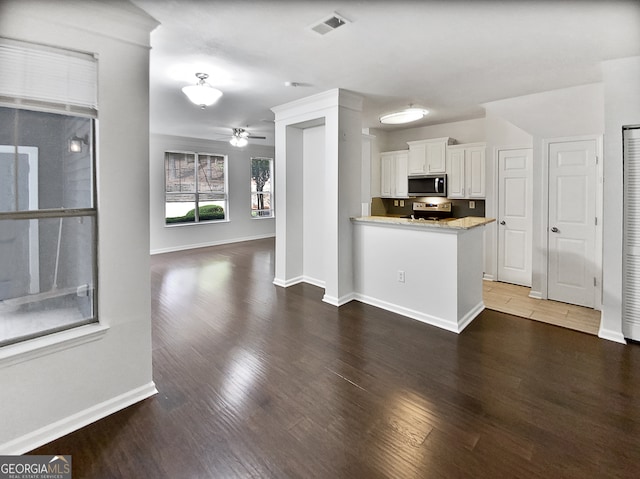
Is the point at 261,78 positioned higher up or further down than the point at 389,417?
higher up

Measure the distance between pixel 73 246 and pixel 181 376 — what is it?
1228 mm

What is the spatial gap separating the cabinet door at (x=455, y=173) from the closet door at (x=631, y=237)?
2.50 meters

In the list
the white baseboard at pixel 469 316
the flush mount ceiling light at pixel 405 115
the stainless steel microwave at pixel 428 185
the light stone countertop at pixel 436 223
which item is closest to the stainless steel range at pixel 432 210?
the stainless steel microwave at pixel 428 185

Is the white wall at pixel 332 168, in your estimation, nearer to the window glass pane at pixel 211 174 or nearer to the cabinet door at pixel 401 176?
the cabinet door at pixel 401 176

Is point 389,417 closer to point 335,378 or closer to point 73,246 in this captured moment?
point 335,378

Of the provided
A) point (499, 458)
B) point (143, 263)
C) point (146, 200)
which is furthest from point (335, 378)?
point (146, 200)

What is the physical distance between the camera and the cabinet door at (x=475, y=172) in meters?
5.20

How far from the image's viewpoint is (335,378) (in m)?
2.50

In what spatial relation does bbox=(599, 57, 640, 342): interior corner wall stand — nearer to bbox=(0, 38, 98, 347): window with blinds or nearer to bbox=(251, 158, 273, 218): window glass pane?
bbox=(0, 38, 98, 347): window with blinds

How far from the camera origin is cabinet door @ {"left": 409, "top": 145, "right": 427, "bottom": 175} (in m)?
5.93

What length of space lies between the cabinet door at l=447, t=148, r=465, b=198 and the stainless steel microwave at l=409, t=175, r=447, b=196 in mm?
96

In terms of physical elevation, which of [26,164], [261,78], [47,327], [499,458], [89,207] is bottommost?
[499,458]

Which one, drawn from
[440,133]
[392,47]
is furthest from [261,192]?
[392,47]

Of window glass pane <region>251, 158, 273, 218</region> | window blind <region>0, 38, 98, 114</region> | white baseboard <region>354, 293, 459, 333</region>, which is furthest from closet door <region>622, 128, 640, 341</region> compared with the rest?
window glass pane <region>251, 158, 273, 218</region>
